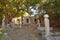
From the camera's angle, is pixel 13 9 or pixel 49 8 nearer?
pixel 13 9

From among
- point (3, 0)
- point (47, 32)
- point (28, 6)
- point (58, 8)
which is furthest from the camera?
point (28, 6)

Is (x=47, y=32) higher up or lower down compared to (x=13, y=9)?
lower down

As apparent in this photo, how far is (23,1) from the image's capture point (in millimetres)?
16500

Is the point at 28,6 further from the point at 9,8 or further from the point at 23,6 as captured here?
the point at 9,8

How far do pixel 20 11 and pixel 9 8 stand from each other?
2104mm

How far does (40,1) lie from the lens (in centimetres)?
1634

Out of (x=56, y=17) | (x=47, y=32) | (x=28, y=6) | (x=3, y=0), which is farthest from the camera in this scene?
(x=56, y=17)

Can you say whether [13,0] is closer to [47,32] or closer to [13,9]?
[13,9]

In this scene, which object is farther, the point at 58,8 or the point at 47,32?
the point at 58,8

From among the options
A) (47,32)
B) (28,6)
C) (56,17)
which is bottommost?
(47,32)

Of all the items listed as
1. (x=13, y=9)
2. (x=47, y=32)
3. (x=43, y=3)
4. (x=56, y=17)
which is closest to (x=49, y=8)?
(x=43, y=3)

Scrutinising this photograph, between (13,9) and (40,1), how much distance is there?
2754mm

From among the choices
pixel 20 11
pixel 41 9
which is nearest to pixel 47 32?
pixel 20 11

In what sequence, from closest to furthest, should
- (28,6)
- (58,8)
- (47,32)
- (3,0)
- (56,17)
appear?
(47,32)
(3,0)
(58,8)
(28,6)
(56,17)
